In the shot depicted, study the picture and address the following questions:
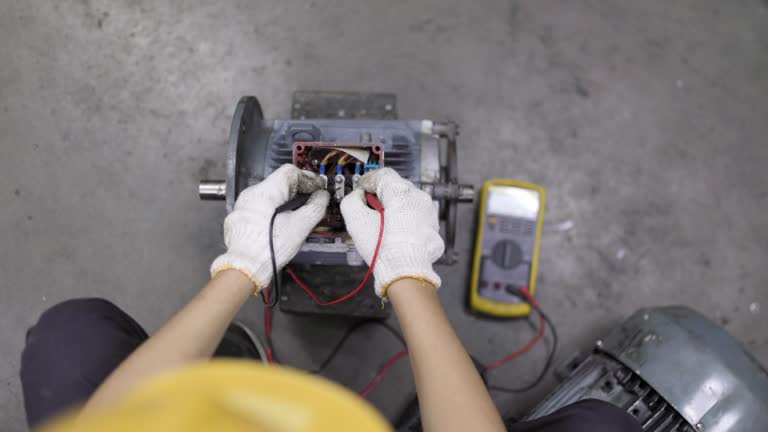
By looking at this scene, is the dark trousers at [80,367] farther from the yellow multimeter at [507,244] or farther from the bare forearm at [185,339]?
the yellow multimeter at [507,244]

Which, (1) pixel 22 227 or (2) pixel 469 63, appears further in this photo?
(2) pixel 469 63

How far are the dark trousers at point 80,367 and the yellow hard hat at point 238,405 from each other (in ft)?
1.54

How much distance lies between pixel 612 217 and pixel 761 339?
57cm

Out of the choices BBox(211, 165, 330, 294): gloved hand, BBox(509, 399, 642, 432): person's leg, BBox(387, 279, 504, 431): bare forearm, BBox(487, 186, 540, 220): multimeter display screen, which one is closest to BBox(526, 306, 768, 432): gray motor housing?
BBox(509, 399, 642, 432): person's leg

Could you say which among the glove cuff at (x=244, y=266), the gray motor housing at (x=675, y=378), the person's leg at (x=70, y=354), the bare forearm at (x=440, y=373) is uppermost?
the glove cuff at (x=244, y=266)

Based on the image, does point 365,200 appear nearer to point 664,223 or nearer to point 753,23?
point 664,223

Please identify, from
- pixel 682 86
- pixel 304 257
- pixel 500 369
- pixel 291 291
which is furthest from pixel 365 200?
pixel 682 86

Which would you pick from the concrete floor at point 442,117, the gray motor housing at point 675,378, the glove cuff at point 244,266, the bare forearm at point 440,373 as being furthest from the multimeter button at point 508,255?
the glove cuff at point 244,266

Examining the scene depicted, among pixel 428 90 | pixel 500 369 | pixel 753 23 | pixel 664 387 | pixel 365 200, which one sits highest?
pixel 753 23

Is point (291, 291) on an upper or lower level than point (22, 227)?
lower

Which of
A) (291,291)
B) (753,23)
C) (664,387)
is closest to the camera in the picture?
(664,387)

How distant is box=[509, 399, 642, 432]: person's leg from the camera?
775mm

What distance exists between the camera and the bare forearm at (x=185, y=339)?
0.62 metres

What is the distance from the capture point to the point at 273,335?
130 centimetres
